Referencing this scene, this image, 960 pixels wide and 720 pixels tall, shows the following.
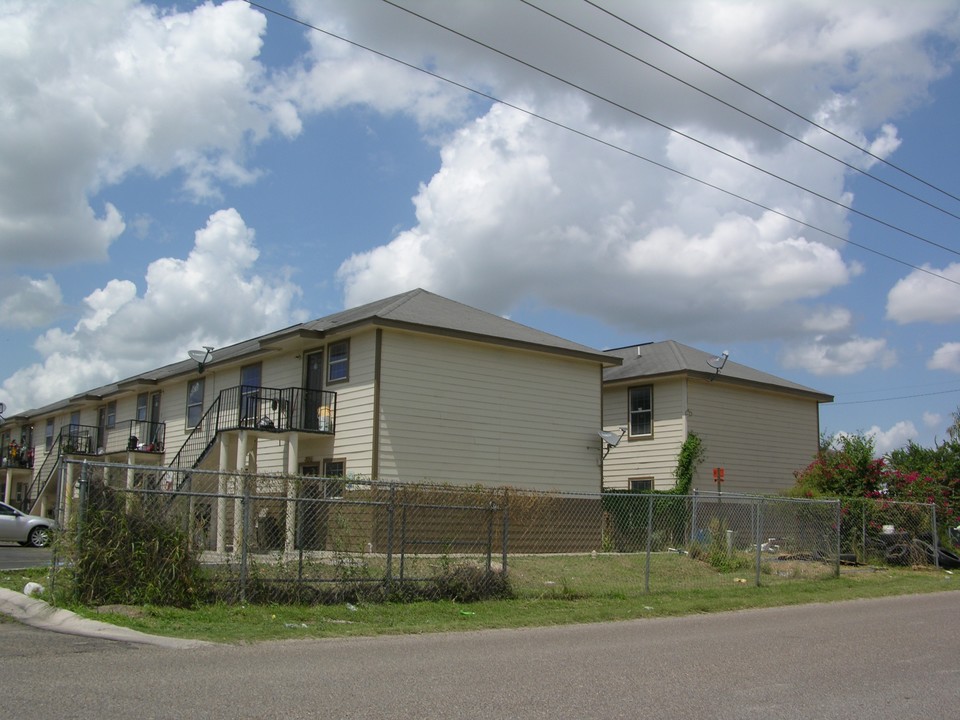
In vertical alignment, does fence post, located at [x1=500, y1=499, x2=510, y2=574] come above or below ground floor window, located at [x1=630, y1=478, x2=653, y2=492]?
below

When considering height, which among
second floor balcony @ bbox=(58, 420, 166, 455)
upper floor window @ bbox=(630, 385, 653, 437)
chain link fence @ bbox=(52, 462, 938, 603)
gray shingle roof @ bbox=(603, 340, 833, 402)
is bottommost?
chain link fence @ bbox=(52, 462, 938, 603)

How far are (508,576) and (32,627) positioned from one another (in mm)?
6202

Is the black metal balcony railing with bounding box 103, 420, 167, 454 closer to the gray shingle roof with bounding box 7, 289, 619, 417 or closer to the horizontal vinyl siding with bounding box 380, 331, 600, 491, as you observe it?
the gray shingle roof with bounding box 7, 289, 619, 417

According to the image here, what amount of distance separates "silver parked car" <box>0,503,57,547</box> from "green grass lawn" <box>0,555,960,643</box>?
1091 cm

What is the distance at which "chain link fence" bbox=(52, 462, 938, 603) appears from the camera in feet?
35.3

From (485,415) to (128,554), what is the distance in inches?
515

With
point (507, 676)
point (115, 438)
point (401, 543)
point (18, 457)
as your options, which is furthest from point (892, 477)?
point (18, 457)

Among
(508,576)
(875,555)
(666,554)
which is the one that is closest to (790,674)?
(508,576)

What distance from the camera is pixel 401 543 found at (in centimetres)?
1195

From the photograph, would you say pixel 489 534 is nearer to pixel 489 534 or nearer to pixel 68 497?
pixel 489 534

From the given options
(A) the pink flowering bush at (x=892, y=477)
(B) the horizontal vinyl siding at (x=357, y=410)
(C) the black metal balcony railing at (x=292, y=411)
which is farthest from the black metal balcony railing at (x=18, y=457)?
(A) the pink flowering bush at (x=892, y=477)

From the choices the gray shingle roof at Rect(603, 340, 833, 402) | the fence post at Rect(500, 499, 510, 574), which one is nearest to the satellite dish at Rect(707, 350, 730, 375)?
the gray shingle roof at Rect(603, 340, 833, 402)

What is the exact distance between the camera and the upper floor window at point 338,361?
22.1 metres

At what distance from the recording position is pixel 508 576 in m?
13.1
